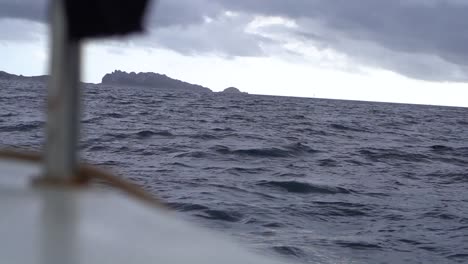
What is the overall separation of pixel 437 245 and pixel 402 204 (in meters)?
2.17

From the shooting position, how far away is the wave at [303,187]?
1042cm

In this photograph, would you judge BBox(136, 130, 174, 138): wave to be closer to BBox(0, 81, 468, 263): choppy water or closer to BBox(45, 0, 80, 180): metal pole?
BBox(0, 81, 468, 263): choppy water

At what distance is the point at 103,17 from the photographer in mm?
1385

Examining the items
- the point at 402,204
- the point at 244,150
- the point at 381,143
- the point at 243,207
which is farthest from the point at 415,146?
the point at 243,207

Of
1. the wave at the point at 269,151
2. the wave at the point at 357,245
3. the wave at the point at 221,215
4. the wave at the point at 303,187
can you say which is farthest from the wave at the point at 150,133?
the wave at the point at 357,245

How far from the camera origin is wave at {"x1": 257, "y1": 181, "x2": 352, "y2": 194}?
1042 cm

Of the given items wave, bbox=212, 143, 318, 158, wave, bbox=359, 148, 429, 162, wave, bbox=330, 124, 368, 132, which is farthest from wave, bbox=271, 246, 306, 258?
wave, bbox=330, 124, 368, 132

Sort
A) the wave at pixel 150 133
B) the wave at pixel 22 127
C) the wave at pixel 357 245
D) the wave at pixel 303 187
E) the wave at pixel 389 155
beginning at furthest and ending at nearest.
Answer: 1. the wave at pixel 150 133
2. the wave at pixel 389 155
3. the wave at pixel 22 127
4. the wave at pixel 303 187
5. the wave at pixel 357 245

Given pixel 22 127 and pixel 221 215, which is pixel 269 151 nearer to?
pixel 22 127

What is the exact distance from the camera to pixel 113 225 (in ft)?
5.57

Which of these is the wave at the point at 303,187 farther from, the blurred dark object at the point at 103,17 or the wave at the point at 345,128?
the wave at the point at 345,128

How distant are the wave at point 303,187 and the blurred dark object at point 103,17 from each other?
354 inches

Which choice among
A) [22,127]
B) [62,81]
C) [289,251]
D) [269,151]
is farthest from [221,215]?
[22,127]

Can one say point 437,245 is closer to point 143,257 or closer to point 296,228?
point 296,228
